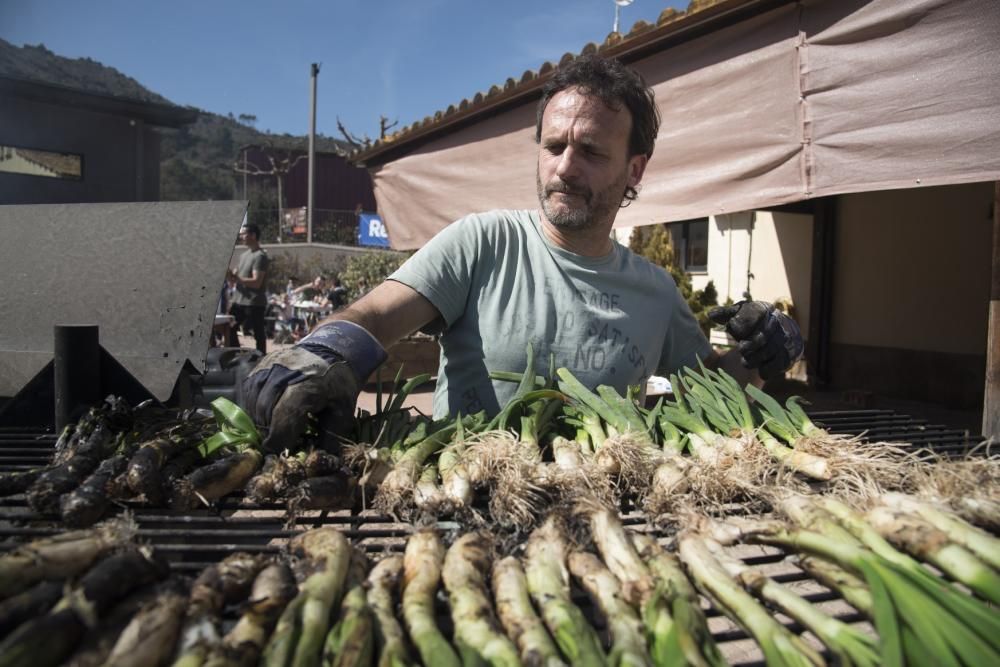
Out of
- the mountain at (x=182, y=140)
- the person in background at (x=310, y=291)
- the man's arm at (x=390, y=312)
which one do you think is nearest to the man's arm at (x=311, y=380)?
the man's arm at (x=390, y=312)

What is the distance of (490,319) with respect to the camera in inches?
89.0

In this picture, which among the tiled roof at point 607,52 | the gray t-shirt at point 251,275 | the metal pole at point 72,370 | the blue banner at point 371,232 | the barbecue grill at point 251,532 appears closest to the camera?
the barbecue grill at point 251,532

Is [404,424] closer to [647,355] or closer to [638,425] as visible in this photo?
[638,425]

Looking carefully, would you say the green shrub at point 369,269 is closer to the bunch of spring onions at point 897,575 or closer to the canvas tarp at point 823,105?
the canvas tarp at point 823,105

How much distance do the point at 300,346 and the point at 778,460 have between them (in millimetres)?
1265

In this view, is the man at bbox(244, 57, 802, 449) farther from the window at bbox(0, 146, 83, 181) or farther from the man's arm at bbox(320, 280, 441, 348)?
the window at bbox(0, 146, 83, 181)

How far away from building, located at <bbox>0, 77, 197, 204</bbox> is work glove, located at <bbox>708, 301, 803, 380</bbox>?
15.0 meters

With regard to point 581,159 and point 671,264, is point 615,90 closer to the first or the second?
point 581,159

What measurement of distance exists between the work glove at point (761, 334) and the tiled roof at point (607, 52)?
7.52 ft

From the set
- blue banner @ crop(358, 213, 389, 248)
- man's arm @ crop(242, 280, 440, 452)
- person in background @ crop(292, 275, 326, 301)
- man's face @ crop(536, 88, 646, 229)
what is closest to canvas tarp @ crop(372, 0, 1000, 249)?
man's face @ crop(536, 88, 646, 229)

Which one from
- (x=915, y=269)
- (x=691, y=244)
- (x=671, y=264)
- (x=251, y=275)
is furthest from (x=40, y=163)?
(x=915, y=269)

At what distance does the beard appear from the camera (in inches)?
88.3

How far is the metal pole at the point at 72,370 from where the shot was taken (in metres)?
1.81

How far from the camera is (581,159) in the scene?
2.21m
